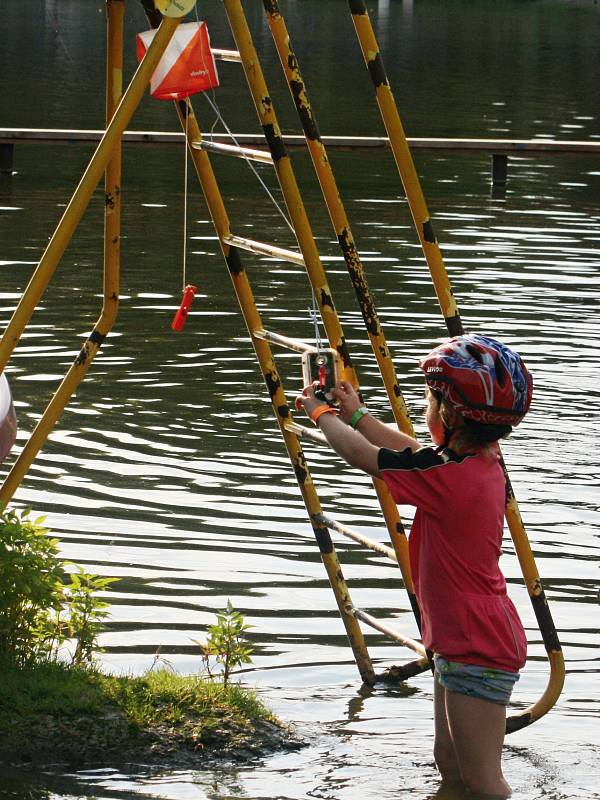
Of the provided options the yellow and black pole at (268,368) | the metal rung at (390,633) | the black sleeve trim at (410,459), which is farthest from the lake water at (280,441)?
the black sleeve trim at (410,459)

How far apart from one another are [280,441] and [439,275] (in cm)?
437

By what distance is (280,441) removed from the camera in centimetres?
966

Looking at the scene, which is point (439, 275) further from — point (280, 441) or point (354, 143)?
point (354, 143)

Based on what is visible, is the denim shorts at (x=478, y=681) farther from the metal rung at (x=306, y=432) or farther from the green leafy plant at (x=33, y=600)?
the green leafy plant at (x=33, y=600)

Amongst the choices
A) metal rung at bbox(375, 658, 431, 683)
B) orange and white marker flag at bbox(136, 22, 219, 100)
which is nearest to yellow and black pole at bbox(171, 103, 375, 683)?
metal rung at bbox(375, 658, 431, 683)

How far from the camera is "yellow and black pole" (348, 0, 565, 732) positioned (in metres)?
5.32

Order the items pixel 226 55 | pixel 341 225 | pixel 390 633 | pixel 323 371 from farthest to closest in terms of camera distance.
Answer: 1. pixel 390 633
2. pixel 226 55
3. pixel 341 225
4. pixel 323 371

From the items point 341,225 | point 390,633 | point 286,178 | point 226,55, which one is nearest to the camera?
point 286,178

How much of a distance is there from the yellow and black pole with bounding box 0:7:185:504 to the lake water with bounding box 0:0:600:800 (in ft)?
3.59

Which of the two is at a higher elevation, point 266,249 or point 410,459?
Answer: point 266,249

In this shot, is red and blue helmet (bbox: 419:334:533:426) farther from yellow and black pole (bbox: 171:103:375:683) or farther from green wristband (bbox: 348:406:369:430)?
yellow and black pole (bbox: 171:103:375:683)

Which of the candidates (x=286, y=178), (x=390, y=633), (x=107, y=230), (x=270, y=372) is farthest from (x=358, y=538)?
(x=107, y=230)

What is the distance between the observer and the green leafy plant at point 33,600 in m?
5.13

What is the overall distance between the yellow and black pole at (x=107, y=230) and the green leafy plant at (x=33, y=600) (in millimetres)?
295
